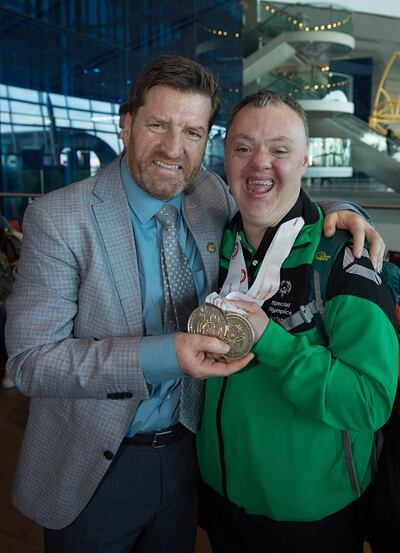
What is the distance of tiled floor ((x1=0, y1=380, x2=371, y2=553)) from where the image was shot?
2.67 metres

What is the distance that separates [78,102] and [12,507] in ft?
27.5

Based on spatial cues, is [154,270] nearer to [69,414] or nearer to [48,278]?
[48,278]

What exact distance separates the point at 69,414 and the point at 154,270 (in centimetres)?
48

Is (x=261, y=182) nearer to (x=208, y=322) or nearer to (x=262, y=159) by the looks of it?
(x=262, y=159)

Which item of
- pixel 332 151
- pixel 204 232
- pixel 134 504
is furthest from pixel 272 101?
pixel 332 151


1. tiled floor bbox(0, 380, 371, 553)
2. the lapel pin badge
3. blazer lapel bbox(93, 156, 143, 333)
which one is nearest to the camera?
blazer lapel bbox(93, 156, 143, 333)

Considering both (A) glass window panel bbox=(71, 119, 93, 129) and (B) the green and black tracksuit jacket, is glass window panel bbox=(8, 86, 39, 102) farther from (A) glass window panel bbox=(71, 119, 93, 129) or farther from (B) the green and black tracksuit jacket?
(B) the green and black tracksuit jacket

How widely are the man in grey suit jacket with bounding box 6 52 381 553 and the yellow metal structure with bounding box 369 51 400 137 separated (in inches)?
392

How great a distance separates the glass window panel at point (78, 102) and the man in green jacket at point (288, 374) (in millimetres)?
8994

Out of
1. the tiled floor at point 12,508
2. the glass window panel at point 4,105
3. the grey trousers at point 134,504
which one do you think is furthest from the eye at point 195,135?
the glass window panel at point 4,105

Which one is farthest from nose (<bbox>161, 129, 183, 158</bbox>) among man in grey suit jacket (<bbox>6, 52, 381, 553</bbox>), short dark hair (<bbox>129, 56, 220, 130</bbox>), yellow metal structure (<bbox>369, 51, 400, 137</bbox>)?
yellow metal structure (<bbox>369, 51, 400, 137</bbox>)

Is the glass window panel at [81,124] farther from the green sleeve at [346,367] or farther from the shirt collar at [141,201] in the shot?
the green sleeve at [346,367]

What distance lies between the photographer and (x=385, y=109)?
10352 millimetres

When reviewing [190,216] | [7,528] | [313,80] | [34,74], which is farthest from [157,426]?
[313,80]
